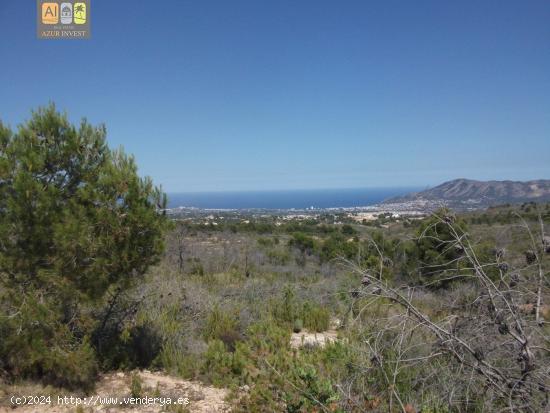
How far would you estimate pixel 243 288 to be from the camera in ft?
30.1

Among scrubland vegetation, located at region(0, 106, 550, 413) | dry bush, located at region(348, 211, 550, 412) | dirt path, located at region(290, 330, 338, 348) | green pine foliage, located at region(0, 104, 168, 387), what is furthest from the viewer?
dirt path, located at region(290, 330, 338, 348)

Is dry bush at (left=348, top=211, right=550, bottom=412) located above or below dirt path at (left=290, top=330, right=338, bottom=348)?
above

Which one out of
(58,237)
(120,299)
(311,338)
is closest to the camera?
(58,237)

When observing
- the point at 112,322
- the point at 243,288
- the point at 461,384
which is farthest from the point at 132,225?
the point at 243,288

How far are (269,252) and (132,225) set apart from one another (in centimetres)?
1237

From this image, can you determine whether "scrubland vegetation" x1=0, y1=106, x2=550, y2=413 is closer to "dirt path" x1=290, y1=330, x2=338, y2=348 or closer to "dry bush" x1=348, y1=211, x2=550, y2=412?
"dry bush" x1=348, y1=211, x2=550, y2=412

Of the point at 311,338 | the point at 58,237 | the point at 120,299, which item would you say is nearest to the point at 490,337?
the point at 58,237

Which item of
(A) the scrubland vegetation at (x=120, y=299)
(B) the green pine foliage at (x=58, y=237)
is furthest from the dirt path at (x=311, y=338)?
(B) the green pine foliage at (x=58, y=237)

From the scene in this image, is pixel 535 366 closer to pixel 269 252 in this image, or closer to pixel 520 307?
pixel 520 307

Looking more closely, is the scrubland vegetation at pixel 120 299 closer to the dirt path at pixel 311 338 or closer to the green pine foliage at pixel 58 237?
the green pine foliage at pixel 58 237

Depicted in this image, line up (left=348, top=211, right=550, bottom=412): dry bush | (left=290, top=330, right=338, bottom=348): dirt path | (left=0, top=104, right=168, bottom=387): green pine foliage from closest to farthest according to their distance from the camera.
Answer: (left=348, top=211, right=550, bottom=412): dry bush < (left=0, top=104, right=168, bottom=387): green pine foliage < (left=290, top=330, right=338, bottom=348): dirt path

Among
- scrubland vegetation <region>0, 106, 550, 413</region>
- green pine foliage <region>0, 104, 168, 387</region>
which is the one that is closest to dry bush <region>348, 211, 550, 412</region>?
scrubland vegetation <region>0, 106, 550, 413</region>

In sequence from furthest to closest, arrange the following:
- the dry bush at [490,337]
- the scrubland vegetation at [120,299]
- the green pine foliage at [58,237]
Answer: the green pine foliage at [58,237], the scrubland vegetation at [120,299], the dry bush at [490,337]

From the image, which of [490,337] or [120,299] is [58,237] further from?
[490,337]
